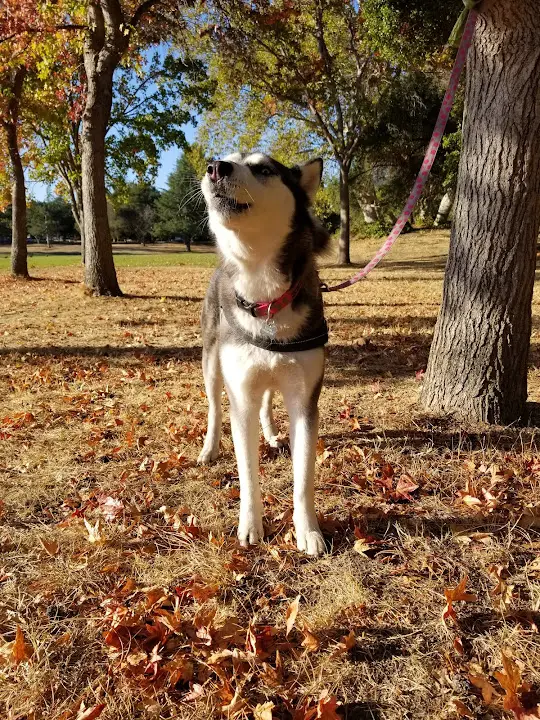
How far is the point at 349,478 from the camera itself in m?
3.34

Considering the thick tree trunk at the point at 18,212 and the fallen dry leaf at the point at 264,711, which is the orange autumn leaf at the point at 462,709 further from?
the thick tree trunk at the point at 18,212

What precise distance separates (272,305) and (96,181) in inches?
376

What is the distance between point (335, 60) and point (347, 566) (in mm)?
19418

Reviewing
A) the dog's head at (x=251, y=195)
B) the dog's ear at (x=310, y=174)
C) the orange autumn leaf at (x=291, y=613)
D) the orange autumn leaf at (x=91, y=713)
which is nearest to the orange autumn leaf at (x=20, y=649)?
the orange autumn leaf at (x=91, y=713)

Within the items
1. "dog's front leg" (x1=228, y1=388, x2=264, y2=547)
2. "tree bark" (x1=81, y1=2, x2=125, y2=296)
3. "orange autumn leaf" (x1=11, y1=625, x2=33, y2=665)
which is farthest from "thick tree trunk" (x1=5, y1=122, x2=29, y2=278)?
"orange autumn leaf" (x1=11, y1=625, x2=33, y2=665)

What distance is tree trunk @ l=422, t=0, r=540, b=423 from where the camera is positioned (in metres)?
3.28

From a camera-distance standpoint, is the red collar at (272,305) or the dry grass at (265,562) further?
the red collar at (272,305)

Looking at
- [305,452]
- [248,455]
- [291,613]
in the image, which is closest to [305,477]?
[305,452]

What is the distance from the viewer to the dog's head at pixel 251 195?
224 cm

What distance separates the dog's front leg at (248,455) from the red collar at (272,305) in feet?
1.36

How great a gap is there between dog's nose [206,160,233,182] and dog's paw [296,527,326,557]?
1871 mm

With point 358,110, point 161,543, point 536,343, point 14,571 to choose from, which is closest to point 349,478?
point 161,543

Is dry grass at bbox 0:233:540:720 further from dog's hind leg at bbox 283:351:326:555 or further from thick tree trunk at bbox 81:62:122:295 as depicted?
thick tree trunk at bbox 81:62:122:295

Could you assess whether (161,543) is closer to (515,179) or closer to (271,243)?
(271,243)
